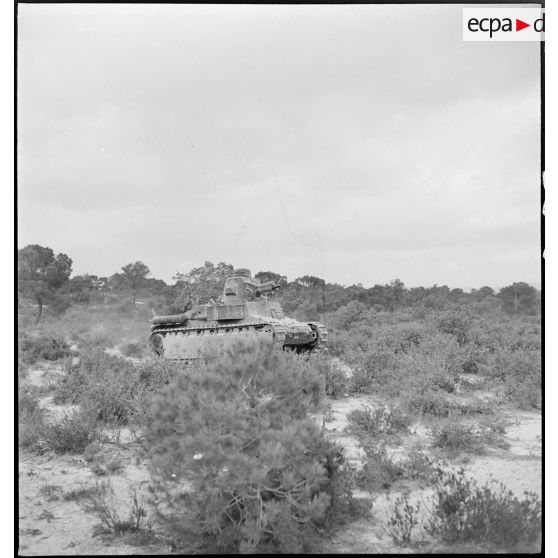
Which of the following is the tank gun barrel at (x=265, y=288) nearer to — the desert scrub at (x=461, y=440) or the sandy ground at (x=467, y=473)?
the sandy ground at (x=467, y=473)

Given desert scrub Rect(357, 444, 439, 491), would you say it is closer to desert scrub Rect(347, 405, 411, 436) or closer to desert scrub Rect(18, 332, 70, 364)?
desert scrub Rect(347, 405, 411, 436)

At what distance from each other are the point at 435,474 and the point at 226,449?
124 inches

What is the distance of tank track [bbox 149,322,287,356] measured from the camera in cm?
1368

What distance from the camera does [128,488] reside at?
6.09m

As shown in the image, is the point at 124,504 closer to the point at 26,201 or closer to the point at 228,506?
the point at 228,506

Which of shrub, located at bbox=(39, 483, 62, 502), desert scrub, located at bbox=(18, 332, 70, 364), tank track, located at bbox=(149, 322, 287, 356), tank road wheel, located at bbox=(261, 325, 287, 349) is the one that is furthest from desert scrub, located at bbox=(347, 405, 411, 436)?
desert scrub, located at bbox=(18, 332, 70, 364)

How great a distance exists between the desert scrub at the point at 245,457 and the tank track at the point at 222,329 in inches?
307

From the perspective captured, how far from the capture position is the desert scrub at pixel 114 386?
848cm

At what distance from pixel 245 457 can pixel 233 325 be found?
10.2 m

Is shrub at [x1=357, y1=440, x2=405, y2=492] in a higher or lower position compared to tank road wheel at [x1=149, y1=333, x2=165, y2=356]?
lower

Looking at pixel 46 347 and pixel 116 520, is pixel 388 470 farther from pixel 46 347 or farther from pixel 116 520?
pixel 46 347

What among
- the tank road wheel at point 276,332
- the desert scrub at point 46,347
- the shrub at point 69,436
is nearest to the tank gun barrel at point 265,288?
the tank road wheel at point 276,332

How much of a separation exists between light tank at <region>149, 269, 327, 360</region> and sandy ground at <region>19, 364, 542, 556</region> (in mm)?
5587

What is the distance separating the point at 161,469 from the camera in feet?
14.6
